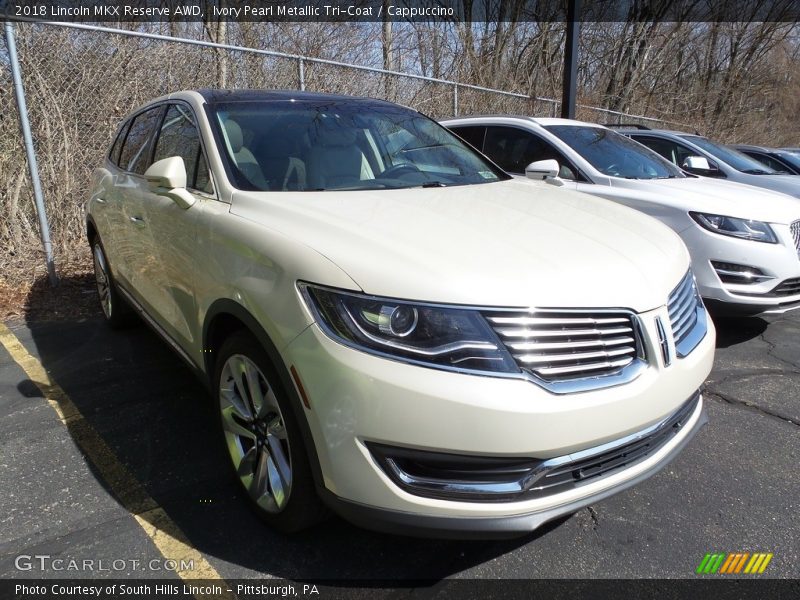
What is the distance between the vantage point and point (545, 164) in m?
4.04

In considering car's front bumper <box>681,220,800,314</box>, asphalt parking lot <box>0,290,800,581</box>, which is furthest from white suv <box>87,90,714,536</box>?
car's front bumper <box>681,220,800,314</box>

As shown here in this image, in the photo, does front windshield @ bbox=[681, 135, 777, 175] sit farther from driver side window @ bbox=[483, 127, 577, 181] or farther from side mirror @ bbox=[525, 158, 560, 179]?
side mirror @ bbox=[525, 158, 560, 179]

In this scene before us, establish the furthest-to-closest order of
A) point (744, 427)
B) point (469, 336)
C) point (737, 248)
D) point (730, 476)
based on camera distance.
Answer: point (737, 248) → point (744, 427) → point (730, 476) → point (469, 336)

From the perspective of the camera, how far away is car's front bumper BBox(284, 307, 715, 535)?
1.63m

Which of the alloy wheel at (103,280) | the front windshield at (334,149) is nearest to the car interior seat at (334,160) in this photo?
the front windshield at (334,149)

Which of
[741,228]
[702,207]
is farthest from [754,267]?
[702,207]

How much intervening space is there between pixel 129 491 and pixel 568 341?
1980 millimetres

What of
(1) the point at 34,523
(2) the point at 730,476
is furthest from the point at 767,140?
(1) the point at 34,523

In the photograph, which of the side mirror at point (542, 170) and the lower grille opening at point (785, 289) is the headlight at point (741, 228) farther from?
the side mirror at point (542, 170)

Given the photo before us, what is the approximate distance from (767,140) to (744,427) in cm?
3224

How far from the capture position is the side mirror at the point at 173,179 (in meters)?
2.55

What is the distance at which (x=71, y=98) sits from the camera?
598cm

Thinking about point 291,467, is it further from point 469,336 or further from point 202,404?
point 202,404

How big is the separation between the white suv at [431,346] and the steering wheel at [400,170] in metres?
0.40
